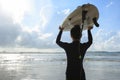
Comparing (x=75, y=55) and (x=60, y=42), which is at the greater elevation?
(x=60, y=42)

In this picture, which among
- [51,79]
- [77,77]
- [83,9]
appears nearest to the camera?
[77,77]

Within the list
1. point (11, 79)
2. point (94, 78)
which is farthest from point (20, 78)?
point (94, 78)

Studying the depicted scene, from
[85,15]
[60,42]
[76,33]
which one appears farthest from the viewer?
[85,15]

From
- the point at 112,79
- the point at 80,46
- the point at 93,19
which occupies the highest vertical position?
the point at 93,19

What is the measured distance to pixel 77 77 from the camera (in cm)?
540

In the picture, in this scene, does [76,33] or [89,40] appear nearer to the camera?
[76,33]

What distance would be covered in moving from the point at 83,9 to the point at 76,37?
91cm

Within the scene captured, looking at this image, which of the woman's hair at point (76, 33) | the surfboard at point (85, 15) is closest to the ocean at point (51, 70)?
the surfboard at point (85, 15)

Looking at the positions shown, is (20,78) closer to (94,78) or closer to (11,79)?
(11,79)

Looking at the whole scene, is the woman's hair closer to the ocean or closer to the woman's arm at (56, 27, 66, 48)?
the woman's arm at (56, 27, 66, 48)

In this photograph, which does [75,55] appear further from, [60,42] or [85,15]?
[85,15]

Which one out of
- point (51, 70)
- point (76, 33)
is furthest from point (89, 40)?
point (51, 70)

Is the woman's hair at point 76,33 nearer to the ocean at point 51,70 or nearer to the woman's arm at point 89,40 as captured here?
the woman's arm at point 89,40

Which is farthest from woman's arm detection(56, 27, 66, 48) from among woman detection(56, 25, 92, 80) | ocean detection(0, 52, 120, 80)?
ocean detection(0, 52, 120, 80)
